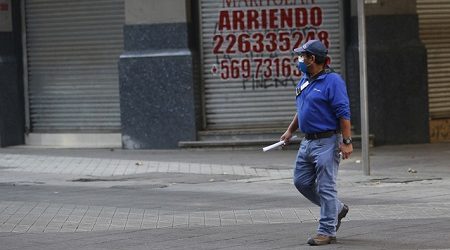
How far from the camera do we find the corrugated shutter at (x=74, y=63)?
20.3m

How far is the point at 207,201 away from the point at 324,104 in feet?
11.9

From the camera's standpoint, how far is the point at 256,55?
19.5 meters

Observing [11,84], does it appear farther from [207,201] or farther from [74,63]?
[207,201]

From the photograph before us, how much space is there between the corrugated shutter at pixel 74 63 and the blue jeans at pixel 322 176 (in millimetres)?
11379

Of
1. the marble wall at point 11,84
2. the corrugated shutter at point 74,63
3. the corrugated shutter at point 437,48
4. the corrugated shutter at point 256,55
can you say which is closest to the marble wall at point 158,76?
the corrugated shutter at point 256,55

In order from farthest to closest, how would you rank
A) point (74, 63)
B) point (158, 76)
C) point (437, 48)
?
point (74, 63) < point (437, 48) < point (158, 76)

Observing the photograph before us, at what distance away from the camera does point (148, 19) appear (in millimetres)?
19344

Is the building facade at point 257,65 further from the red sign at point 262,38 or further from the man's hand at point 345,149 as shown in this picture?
the man's hand at point 345,149

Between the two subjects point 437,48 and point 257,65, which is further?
point 437,48

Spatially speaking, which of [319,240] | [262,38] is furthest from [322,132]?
[262,38]

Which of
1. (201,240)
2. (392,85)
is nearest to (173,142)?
(392,85)

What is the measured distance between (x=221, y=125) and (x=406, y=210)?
884 cm

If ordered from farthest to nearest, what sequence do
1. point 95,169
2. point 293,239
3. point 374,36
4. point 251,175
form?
point 374,36 → point 95,169 → point 251,175 → point 293,239

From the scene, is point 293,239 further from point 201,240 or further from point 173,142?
point 173,142
